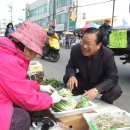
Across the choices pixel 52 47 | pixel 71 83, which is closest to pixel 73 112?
pixel 71 83

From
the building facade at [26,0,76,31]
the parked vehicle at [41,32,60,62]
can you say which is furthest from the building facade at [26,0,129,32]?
the parked vehicle at [41,32,60,62]

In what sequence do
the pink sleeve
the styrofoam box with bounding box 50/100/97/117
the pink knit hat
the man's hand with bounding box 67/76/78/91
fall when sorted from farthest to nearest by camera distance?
the man's hand with bounding box 67/76/78/91 < the styrofoam box with bounding box 50/100/97/117 < the pink knit hat < the pink sleeve

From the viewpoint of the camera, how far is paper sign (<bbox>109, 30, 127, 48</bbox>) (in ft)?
23.9

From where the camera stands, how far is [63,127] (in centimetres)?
320

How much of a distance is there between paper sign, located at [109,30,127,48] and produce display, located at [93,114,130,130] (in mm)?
4186

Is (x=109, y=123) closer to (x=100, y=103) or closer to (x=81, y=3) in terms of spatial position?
(x=100, y=103)

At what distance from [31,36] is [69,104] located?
1.05 m

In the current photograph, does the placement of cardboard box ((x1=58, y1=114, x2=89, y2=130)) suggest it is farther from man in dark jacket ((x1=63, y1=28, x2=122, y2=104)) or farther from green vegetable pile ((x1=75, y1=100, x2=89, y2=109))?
man in dark jacket ((x1=63, y1=28, x2=122, y2=104))

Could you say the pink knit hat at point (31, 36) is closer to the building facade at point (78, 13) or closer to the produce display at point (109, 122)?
the produce display at point (109, 122)

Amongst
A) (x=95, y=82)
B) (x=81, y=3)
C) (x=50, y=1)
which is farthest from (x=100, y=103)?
(x=50, y=1)

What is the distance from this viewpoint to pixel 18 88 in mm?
2619

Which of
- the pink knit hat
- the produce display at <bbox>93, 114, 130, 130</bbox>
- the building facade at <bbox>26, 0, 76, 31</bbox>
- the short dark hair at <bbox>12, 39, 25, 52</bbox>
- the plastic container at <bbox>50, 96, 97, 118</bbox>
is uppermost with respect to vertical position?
the building facade at <bbox>26, 0, 76, 31</bbox>

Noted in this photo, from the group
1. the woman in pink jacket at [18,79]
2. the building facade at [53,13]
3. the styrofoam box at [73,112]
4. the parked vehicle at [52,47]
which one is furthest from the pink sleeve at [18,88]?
the building facade at [53,13]

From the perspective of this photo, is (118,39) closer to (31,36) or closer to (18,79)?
(31,36)
